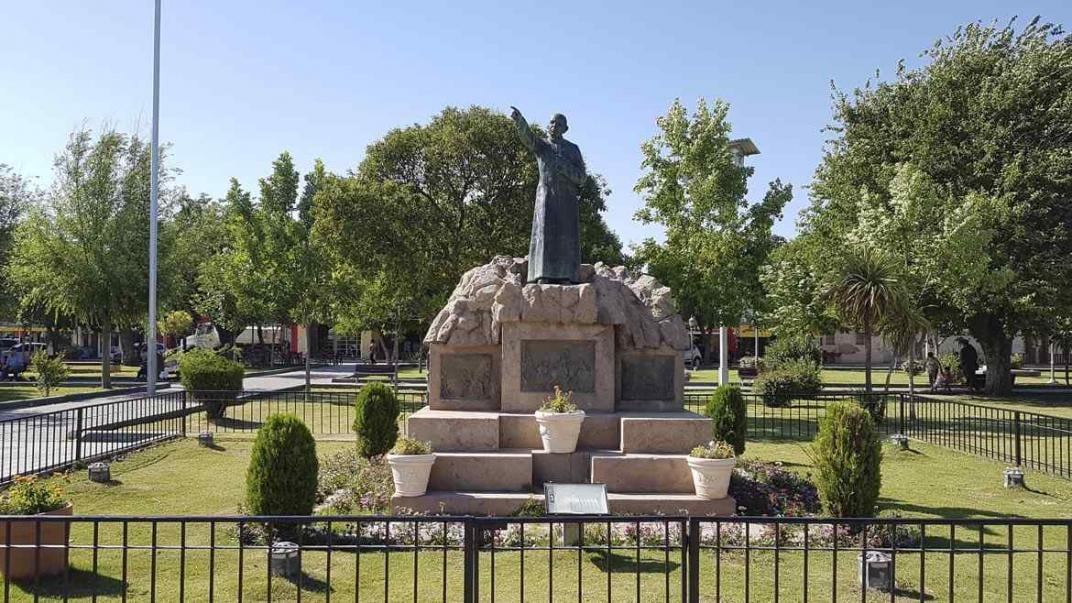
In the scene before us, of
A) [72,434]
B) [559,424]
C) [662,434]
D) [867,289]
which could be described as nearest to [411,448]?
[559,424]

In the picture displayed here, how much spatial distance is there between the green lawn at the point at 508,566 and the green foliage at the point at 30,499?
65cm

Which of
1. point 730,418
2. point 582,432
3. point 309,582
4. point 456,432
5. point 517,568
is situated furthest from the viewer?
point 730,418

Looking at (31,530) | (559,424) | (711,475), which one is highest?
(559,424)

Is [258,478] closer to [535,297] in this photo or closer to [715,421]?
[535,297]

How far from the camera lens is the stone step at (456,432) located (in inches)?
432

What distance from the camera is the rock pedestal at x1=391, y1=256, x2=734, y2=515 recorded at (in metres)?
10.4

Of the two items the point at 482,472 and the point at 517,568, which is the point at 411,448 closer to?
the point at 482,472

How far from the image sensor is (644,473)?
34.3ft

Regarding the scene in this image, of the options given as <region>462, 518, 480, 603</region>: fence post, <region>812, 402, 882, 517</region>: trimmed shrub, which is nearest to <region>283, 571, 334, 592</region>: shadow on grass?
<region>462, 518, 480, 603</region>: fence post

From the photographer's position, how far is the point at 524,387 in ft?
38.9

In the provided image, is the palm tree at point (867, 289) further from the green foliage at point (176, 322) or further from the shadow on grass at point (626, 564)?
Answer: the green foliage at point (176, 322)

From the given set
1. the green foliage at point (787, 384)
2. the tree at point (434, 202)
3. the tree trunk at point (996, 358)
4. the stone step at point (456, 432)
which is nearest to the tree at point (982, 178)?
the tree trunk at point (996, 358)

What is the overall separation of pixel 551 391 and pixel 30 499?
660 cm

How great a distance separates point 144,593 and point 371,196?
69.3 feet
